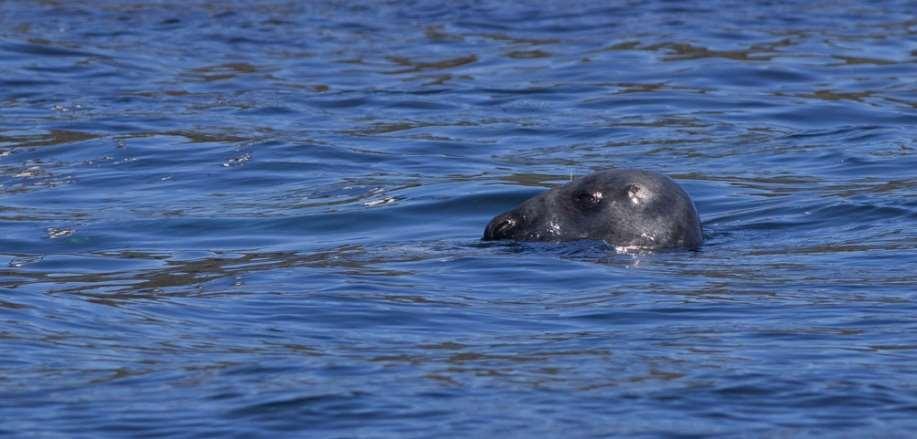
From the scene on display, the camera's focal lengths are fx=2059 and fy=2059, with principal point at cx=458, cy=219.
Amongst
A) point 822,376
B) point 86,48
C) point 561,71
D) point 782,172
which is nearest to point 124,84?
point 86,48

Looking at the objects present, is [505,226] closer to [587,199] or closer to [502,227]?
[502,227]

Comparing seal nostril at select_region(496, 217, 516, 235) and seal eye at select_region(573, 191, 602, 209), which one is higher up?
seal eye at select_region(573, 191, 602, 209)

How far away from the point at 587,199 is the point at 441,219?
68.5 inches

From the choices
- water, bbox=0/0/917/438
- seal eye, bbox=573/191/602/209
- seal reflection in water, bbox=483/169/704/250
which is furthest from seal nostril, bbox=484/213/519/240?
seal eye, bbox=573/191/602/209

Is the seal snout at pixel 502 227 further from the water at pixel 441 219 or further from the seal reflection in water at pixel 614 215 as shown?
the water at pixel 441 219

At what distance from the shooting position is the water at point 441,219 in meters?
7.19

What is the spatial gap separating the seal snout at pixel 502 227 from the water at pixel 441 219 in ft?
0.73

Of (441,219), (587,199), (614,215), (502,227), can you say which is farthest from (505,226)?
(441,219)

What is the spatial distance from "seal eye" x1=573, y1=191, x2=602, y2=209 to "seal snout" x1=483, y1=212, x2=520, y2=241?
353mm

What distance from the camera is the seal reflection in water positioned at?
440 inches

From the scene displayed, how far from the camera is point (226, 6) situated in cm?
2600

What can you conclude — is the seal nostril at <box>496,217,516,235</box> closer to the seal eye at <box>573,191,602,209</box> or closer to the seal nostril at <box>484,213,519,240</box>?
the seal nostril at <box>484,213,519,240</box>

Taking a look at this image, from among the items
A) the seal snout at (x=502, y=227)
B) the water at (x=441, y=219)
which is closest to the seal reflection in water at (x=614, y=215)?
the seal snout at (x=502, y=227)

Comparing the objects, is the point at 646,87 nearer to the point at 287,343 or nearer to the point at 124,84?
Result: the point at 124,84
